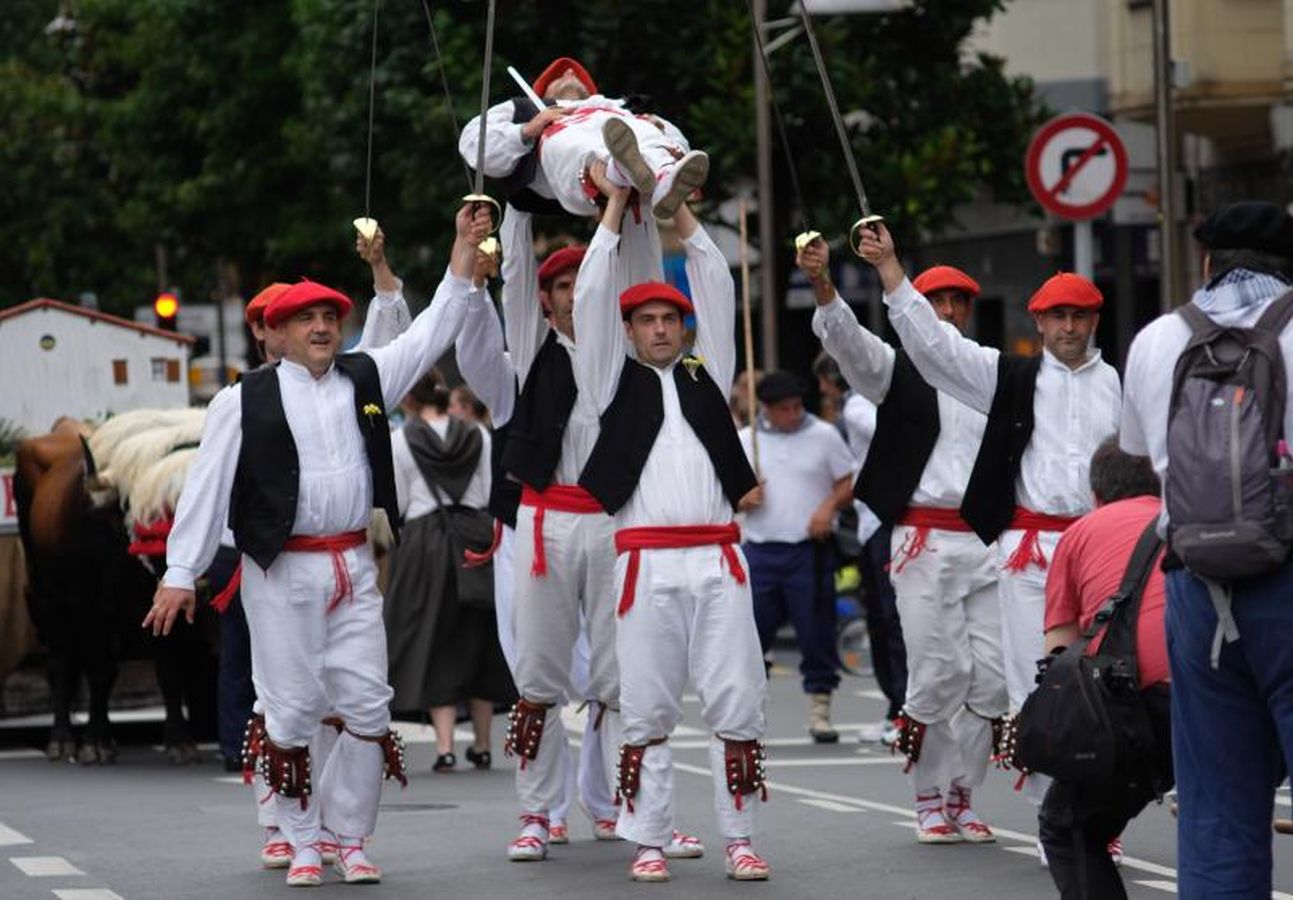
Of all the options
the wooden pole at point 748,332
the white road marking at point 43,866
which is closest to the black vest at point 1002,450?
the wooden pole at point 748,332

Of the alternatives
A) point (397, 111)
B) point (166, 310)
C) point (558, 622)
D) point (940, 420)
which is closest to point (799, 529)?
point (940, 420)

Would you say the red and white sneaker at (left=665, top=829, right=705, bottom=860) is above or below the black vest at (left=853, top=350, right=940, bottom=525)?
below

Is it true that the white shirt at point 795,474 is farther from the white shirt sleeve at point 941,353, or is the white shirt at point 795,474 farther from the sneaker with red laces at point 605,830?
the white shirt sleeve at point 941,353

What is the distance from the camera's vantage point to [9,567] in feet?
55.7

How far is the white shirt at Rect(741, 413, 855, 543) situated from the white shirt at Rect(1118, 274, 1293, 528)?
9454mm

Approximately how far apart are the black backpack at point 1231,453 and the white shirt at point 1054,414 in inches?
143

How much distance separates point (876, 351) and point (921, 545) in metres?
0.76

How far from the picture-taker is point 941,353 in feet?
35.9

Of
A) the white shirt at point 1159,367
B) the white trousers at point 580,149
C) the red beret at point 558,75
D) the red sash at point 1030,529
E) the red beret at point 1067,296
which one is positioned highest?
the red beret at point 558,75

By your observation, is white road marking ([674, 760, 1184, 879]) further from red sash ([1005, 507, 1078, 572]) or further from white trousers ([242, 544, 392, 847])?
white trousers ([242, 544, 392, 847])

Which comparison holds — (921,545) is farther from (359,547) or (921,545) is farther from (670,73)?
(670,73)

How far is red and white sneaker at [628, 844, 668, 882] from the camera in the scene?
Result: 10.6 m

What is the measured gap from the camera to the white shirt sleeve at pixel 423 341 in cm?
1091

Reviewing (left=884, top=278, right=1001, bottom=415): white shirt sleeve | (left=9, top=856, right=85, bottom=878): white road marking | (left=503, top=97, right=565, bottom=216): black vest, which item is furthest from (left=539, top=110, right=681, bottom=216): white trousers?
(left=9, top=856, right=85, bottom=878): white road marking
